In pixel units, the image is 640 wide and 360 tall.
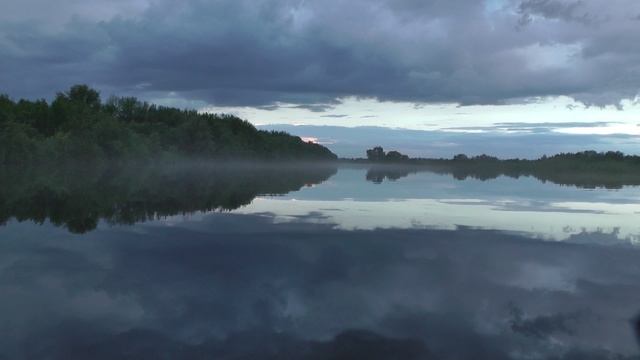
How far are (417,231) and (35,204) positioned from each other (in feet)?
83.3

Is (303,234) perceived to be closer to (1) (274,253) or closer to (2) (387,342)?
(1) (274,253)

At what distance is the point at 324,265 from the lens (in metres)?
A: 19.6

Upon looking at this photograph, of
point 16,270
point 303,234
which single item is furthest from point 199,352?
point 303,234

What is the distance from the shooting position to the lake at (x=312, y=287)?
1173 cm

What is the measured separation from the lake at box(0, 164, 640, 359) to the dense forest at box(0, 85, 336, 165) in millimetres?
69965

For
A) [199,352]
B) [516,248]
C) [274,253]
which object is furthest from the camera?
[516,248]

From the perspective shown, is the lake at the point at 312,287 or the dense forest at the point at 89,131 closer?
the lake at the point at 312,287

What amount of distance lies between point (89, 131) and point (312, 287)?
107071 millimetres

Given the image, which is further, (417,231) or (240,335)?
(417,231)

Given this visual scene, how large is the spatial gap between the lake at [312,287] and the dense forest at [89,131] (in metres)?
70.0

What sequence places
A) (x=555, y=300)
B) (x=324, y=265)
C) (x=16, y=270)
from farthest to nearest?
(x=324, y=265) < (x=16, y=270) < (x=555, y=300)

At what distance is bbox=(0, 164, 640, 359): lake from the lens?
11727 millimetres

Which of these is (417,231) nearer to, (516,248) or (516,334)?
(516,248)

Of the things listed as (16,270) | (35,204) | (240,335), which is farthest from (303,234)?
(35,204)
